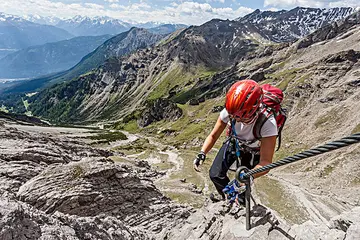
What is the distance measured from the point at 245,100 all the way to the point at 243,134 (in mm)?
1675

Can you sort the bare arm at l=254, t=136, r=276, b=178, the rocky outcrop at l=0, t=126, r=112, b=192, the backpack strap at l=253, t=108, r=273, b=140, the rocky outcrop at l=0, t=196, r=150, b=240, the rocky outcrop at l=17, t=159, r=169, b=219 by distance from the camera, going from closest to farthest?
the bare arm at l=254, t=136, r=276, b=178 → the backpack strap at l=253, t=108, r=273, b=140 → the rocky outcrop at l=0, t=196, r=150, b=240 → the rocky outcrop at l=17, t=159, r=169, b=219 → the rocky outcrop at l=0, t=126, r=112, b=192

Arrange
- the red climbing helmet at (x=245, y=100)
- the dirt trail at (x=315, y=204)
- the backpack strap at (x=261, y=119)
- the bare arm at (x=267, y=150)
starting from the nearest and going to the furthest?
the bare arm at (x=267, y=150) → the red climbing helmet at (x=245, y=100) → the backpack strap at (x=261, y=119) → the dirt trail at (x=315, y=204)

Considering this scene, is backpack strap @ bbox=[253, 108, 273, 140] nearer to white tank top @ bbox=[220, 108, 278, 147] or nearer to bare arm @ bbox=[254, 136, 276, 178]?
white tank top @ bbox=[220, 108, 278, 147]

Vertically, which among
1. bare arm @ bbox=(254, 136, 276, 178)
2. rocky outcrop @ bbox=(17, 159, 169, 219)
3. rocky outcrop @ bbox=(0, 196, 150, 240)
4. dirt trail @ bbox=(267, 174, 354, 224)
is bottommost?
dirt trail @ bbox=(267, 174, 354, 224)

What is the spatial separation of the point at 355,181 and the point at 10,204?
242ft

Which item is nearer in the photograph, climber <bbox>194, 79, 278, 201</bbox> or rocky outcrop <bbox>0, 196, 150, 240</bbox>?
climber <bbox>194, 79, 278, 201</bbox>

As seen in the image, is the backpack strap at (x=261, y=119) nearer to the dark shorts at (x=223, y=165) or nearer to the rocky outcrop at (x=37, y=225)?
the dark shorts at (x=223, y=165)

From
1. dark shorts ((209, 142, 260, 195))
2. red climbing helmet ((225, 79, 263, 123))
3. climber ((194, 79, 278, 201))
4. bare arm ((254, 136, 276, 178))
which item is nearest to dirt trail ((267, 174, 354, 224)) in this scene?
dark shorts ((209, 142, 260, 195))

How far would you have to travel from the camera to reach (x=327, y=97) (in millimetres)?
120938

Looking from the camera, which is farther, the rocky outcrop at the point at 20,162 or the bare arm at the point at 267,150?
the rocky outcrop at the point at 20,162

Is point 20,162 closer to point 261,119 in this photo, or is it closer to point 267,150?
point 261,119

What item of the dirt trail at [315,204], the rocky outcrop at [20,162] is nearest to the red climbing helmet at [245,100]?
the rocky outcrop at [20,162]

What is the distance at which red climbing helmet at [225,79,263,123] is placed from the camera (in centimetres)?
779

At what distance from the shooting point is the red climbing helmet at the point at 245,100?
779 centimetres
